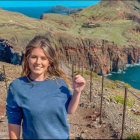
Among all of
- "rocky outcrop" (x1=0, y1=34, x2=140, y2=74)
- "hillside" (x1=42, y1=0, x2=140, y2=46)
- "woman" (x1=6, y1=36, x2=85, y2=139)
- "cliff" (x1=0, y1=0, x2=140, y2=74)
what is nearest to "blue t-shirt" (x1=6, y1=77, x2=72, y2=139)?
"woman" (x1=6, y1=36, x2=85, y2=139)

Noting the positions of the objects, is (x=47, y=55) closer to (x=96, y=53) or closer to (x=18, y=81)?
(x=18, y=81)

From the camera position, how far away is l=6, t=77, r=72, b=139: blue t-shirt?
278 centimetres

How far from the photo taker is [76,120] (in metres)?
10.4

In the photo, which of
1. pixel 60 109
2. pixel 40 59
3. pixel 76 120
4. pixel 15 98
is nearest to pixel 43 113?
pixel 60 109

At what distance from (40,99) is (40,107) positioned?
97 mm

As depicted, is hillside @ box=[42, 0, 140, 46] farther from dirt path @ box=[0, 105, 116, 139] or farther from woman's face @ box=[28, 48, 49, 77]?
woman's face @ box=[28, 48, 49, 77]

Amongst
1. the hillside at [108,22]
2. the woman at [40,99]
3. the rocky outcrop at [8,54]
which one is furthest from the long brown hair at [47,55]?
the hillside at [108,22]

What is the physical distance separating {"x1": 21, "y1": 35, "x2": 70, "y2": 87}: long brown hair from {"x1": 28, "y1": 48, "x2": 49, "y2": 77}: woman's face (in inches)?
1.8

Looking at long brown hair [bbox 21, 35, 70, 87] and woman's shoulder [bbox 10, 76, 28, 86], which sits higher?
long brown hair [bbox 21, 35, 70, 87]

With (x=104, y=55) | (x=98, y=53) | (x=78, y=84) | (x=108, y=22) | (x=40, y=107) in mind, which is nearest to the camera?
(x=40, y=107)

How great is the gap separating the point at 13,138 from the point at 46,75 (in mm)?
901

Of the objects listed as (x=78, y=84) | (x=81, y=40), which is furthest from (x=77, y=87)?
(x=81, y=40)

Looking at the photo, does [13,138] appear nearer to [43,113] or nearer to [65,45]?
[43,113]

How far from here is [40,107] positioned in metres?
2.76
